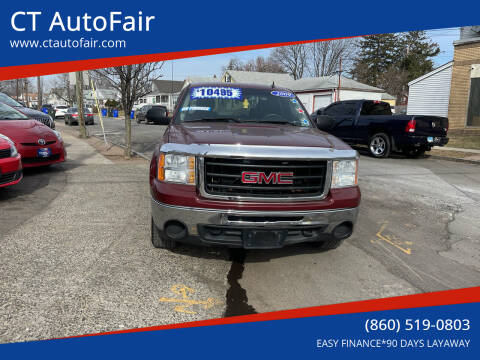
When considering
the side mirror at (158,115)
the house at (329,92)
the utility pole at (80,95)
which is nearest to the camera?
the side mirror at (158,115)

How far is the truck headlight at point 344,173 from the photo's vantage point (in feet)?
10.4

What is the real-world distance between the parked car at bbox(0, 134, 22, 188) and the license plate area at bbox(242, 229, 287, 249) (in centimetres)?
414

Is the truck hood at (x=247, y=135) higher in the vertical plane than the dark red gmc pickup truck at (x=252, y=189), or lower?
higher

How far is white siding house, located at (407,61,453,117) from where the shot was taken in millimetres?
18533

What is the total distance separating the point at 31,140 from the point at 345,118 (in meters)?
9.24

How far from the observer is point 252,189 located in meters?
3.00

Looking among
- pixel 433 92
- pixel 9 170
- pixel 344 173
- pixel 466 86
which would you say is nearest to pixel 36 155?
Answer: pixel 9 170

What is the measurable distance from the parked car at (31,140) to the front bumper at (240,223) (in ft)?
17.0

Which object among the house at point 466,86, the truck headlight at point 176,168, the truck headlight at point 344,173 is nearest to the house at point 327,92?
the house at point 466,86

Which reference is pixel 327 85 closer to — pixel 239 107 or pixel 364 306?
pixel 239 107

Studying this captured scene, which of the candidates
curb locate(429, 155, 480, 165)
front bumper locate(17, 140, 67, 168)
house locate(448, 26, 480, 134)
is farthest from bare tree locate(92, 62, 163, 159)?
house locate(448, 26, 480, 134)

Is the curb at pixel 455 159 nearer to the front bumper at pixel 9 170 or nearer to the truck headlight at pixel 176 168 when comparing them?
the truck headlight at pixel 176 168

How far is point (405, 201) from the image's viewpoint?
6.10m

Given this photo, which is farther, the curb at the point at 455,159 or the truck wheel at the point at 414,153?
the truck wheel at the point at 414,153
